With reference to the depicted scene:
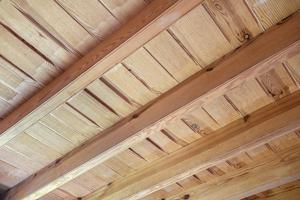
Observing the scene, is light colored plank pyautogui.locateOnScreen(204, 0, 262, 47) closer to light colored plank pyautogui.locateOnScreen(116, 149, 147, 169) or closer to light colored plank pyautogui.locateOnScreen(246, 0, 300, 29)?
light colored plank pyautogui.locateOnScreen(246, 0, 300, 29)

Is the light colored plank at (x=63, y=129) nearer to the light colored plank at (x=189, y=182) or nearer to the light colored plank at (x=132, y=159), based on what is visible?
the light colored plank at (x=132, y=159)

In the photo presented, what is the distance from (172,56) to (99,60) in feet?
1.24

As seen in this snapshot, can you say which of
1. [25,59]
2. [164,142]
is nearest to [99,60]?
[25,59]

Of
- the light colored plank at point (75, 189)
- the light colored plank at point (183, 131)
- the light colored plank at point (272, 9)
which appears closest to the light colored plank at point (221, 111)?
the light colored plank at point (183, 131)

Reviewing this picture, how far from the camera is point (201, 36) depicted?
149 centimetres

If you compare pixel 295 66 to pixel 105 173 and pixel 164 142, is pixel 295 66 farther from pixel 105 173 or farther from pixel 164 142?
pixel 105 173

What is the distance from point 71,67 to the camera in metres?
1.58

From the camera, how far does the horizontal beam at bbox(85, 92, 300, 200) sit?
1762mm

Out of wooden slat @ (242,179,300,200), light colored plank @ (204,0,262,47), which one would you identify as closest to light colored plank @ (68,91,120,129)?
light colored plank @ (204,0,262,47)

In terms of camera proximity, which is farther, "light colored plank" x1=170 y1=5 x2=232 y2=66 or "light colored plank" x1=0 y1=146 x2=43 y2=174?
"light colored plank" x1=0 y1=146 x2=43 y2=174

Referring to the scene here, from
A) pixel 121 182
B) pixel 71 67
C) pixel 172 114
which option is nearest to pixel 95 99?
pixel 71 67

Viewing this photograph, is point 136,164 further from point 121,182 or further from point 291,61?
point 291,61

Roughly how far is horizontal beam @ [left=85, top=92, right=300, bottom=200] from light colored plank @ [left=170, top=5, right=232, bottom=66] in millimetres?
540

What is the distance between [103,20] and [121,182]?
1.38 meters
